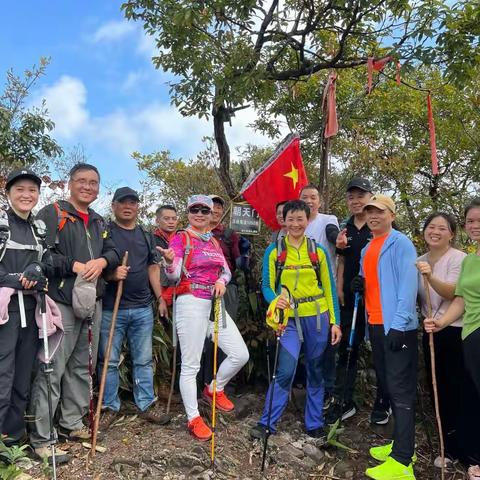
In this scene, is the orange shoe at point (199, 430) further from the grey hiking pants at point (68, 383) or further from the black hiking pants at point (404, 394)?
the black hiking pants at point (404, 394)

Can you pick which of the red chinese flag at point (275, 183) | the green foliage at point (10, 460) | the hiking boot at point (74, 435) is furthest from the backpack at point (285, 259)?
the green foliage at point (10, 460)

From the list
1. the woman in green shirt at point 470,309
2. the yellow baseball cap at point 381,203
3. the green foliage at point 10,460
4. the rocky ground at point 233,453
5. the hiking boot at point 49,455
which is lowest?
the rocky ground at point 233,453

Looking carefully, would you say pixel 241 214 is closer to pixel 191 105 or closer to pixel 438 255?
pixel 191 105

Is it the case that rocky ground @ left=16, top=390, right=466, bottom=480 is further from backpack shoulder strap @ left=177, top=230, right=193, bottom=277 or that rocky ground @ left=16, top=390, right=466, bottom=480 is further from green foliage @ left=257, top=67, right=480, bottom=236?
green foliage @ left=257, top=67, right=480, bottom=236

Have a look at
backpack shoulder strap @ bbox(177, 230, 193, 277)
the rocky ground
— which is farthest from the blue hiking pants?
backpack shoulder strap @ bbox(177, 230, 193, 277)

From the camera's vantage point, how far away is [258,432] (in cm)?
455

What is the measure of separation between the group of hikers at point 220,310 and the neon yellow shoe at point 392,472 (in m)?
0.01

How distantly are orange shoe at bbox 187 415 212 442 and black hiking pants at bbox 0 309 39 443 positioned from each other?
1.47m

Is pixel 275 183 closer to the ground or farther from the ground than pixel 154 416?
farther from the ground

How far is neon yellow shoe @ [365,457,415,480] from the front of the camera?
3.93 metres

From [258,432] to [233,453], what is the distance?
33 centimetres

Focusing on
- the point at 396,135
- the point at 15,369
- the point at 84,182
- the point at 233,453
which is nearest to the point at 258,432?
the point at 233,453

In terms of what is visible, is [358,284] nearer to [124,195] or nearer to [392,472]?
[392,472]

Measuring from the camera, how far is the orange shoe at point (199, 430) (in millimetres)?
4348
